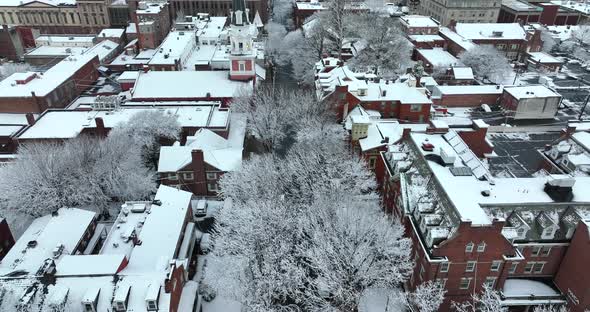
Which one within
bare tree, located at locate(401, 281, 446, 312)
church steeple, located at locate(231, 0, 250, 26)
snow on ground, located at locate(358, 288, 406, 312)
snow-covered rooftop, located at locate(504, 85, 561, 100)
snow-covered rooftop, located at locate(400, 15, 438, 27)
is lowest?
snow on ground, located at locate(358, 288, 406, 312)

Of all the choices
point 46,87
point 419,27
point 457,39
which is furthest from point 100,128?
point 457,39

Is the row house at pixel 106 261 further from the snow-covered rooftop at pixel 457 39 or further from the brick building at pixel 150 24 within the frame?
the snow-covered rooftop at pixel 457 39

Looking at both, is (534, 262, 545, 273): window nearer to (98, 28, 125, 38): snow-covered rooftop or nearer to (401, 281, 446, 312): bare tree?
(401, 281, 446, 312): bare tree

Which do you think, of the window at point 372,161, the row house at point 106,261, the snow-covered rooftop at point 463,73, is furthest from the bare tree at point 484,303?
the snow-covered rooftop at point 463,73

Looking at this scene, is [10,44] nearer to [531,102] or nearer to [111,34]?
[111,34]

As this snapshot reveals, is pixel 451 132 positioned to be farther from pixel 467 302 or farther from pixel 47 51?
pixel 47 51

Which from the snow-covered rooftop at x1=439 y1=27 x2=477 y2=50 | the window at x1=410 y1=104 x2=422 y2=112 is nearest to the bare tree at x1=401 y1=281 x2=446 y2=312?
the window at x1=410 y1=104 x2=422 y2=112

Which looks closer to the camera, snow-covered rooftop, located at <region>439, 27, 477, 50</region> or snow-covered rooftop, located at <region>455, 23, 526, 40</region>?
snow-covered rooftop, located at <region>439, 27, 477, 50</region>
